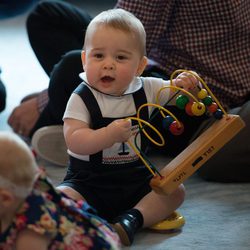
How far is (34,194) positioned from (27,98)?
934mm

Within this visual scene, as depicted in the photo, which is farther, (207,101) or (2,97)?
(2,97)

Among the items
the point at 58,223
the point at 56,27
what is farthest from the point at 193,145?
the point at 56,27

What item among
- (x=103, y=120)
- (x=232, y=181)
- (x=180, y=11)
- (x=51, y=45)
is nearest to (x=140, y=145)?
(x=103, y=120)

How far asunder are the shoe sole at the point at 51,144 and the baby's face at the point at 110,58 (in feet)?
1.26

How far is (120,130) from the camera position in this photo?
3.51 feet

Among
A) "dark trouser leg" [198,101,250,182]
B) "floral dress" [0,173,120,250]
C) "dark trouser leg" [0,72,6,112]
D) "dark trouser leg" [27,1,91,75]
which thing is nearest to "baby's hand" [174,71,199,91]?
"dark trouser leg" [198,101,250,182]

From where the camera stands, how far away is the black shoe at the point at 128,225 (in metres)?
1.14

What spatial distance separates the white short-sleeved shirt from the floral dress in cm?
23

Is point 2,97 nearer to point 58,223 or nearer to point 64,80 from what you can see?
point 64,80

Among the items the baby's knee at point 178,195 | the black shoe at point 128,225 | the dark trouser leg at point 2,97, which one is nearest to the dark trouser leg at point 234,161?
the baby's knee at point 178,195

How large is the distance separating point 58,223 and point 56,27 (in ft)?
3.07

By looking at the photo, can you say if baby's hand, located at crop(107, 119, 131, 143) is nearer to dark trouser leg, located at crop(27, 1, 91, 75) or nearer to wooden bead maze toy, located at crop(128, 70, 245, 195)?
wooden bead maze toy, located at crop(128, 70, 245, 195)

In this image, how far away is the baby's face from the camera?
1.15 metres

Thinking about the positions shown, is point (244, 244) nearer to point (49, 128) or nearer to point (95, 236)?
point (95, 236)
